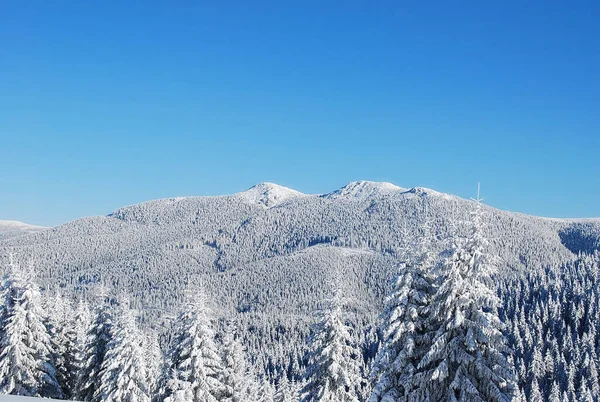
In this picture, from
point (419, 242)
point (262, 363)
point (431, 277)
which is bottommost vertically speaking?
point (262, 363)

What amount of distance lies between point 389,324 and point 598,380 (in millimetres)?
138497

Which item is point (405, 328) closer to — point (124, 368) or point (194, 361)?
point (194, 361)

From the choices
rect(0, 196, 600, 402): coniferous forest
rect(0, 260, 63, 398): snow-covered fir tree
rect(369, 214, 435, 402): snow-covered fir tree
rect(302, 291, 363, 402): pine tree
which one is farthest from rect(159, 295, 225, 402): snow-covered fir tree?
rect(369, 214, 435, 402): snow-covered fir tree

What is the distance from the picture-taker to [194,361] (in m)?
28.3

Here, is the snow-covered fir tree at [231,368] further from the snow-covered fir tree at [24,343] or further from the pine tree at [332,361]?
the snow-covered fir tree at [24,343]

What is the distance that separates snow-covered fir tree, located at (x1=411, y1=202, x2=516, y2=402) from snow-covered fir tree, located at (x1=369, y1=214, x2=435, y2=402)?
1200 millimetres

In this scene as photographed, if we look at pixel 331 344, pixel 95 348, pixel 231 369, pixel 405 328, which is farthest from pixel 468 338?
pixel 95 348

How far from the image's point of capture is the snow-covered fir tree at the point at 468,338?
17875mm

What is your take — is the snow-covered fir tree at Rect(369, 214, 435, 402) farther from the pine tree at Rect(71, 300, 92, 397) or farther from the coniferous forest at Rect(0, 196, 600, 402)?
the pine tree at Rect(71, 300, 92, 397)

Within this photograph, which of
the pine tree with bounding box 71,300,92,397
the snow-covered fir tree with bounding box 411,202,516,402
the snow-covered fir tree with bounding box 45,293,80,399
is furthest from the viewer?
the snow-covered fir tree with bounding box 45,293,80,399

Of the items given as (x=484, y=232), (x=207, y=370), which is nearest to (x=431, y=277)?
(x=484, y=232)

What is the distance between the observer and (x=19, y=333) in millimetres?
30984

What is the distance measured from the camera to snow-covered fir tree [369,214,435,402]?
20.0 meters

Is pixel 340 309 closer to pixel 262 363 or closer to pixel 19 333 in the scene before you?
pixel 19 333
